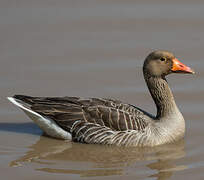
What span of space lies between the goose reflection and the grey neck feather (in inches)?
24.2

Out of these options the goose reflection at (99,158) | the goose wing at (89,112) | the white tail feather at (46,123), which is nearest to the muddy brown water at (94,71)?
the goose reflection at (99,158)

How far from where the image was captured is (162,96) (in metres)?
11.3

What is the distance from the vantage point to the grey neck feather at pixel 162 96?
442 inches

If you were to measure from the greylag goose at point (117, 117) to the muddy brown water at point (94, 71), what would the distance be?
187 mm

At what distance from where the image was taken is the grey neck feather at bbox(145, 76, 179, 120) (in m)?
11.2

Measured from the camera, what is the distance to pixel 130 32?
15.4 m

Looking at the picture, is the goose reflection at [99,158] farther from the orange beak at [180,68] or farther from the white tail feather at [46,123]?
the orange beak at [180,68]

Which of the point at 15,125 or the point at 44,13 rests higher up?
the point at 44,13

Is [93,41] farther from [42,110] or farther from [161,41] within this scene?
[42,110]

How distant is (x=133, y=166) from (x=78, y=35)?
5.96 m

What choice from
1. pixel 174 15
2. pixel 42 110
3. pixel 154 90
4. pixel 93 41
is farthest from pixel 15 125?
pixel 174 15

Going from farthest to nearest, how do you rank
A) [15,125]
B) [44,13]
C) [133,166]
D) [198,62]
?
[44,13], [198,62], [15,125], [133,166]

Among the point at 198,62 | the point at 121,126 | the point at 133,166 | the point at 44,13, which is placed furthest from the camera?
the point at 44,13

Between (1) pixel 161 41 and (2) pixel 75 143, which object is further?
(1) pixel 161 41
